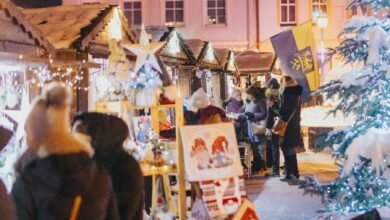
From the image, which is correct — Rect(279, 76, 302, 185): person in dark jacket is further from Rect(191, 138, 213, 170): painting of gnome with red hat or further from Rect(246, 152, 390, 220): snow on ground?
Rect(191, 138, 213, 170): painting of gnome with red hat

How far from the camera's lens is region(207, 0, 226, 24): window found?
26.8 metres

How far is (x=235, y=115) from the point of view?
1286cm

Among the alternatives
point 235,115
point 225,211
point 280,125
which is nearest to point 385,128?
point 225,211

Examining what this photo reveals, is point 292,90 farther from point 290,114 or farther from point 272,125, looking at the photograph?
point 272,125

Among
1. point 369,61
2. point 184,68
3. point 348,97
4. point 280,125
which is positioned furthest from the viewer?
point 184,68

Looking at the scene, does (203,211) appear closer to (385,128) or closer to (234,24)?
(385,128)

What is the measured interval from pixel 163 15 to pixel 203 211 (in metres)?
21.2

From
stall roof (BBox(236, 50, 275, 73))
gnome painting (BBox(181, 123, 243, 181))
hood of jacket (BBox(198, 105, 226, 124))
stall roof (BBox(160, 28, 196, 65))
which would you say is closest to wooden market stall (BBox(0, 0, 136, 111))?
stall roof (BBox(160, 28, 196, 65))

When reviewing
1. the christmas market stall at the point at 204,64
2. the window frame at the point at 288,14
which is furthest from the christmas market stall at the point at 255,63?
the window frame at the point at 288,14

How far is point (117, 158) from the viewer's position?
4008 mm

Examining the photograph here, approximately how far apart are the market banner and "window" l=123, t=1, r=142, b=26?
1390 centimetres

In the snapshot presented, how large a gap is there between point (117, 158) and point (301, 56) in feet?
32.0

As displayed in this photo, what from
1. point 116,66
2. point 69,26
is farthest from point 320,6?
point 116,66

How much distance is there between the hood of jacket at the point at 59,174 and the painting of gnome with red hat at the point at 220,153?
10.9ft
